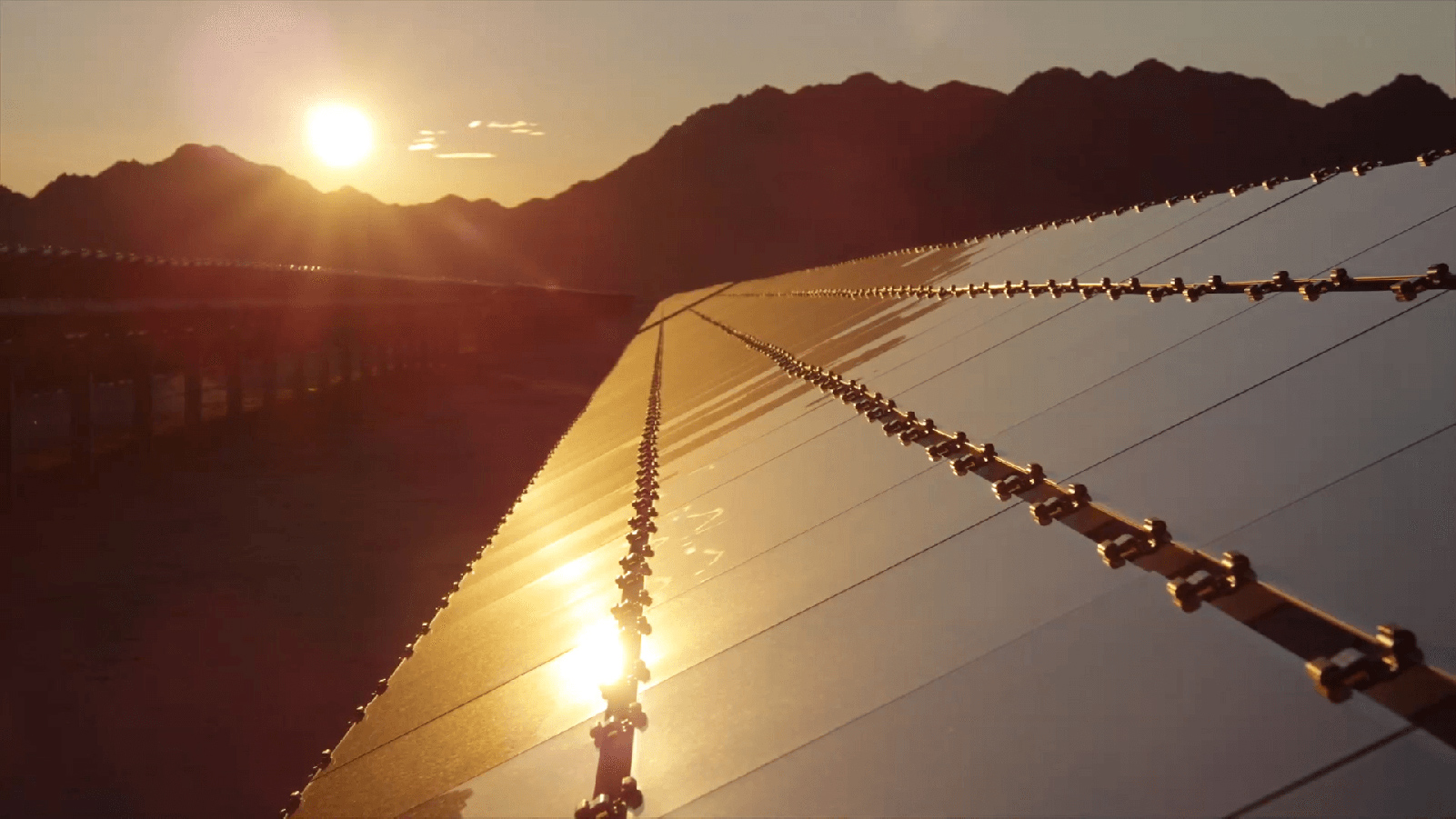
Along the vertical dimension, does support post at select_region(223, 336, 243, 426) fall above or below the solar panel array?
above

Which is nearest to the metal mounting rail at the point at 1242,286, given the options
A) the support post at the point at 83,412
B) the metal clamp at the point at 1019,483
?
the metal clamp at the point at 1019,483

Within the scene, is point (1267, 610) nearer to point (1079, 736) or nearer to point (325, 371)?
point (1079, 736)

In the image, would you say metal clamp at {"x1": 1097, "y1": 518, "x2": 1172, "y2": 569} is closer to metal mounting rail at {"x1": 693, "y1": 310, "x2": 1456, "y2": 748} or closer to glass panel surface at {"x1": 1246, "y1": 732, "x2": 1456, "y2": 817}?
metal mounting rail at {"x1": 693, "y1": 310, "x2": 1456, "y2": 748}

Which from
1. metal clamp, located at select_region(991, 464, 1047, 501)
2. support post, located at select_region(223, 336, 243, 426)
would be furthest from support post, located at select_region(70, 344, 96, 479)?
metal clamp, located at select_region(991, 464, 1047, 501)

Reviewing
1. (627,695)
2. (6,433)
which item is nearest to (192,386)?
(6,433)

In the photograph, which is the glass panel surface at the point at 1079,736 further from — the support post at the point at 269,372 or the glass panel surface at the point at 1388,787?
the support post at the point at 269,372

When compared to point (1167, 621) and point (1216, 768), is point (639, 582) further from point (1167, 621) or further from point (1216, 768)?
point (1216, 768)

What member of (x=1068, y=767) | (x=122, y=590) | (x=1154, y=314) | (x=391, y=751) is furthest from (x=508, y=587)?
(x=122, y=590)
